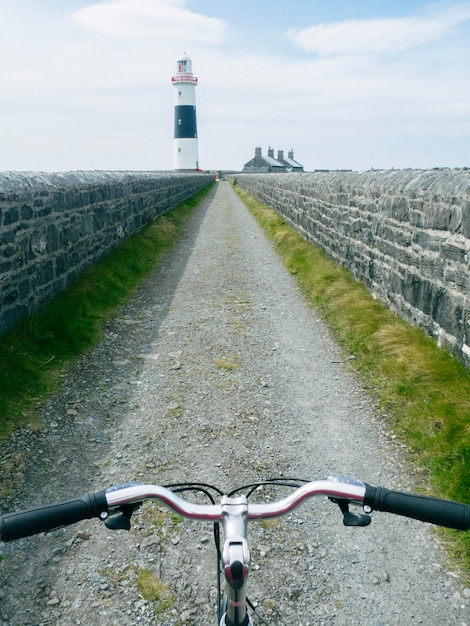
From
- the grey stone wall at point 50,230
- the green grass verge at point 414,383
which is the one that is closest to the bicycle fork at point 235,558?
the green grass verge at point 414,383

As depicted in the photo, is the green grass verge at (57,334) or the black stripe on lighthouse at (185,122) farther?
the black stripe on lighthouse at (185,122)

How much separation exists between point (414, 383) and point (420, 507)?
3550mm

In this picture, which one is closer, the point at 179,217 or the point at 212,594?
the point at 212,594

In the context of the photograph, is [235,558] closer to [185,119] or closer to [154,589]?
[154,589]

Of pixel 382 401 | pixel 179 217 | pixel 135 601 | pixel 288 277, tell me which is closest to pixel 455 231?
pixel 382 401

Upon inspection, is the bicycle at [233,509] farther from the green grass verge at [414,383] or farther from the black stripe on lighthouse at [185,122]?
the black stripe on lighthouse at [185,122]

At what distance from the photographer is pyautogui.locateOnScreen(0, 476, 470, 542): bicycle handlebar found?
5.49 ft

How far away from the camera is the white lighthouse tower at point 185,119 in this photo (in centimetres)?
5441

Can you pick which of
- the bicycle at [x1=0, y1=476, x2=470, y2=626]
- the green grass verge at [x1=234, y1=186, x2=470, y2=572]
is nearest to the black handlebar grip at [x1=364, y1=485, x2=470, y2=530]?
the bicycle at [x1=0, y1=476, x2=470, y2=626]

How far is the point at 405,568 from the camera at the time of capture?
304 cm

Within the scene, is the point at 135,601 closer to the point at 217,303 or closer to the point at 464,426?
the point at 464,426

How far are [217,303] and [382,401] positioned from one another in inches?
159

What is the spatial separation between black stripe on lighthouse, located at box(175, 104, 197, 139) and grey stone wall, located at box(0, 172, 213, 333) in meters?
45.7

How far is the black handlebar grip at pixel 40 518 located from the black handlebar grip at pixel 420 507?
890mm
